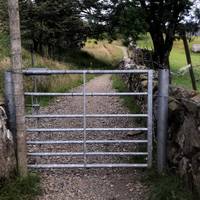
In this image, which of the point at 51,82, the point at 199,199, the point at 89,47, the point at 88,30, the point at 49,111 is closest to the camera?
the point at 199,199

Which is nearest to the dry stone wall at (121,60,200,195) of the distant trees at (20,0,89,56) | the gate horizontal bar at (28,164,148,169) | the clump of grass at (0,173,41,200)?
the gate horizontal bar at (28,164,148,169)

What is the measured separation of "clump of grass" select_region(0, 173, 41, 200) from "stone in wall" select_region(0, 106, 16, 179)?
14 centimetres

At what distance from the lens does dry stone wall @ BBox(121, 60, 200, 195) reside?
5504mm

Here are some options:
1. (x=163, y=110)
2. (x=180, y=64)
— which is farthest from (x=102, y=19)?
(x=163, y=110)

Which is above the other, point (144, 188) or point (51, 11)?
point (51, 11)

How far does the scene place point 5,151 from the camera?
6113mm

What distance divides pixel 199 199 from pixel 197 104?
1160 millimetres

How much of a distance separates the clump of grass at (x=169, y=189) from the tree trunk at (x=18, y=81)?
189cm

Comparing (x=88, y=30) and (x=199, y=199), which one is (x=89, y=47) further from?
(x=199, y=199)

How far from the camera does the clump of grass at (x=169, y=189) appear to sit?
18.4ft

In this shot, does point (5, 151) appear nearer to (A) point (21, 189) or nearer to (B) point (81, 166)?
(A) point (21, 189)

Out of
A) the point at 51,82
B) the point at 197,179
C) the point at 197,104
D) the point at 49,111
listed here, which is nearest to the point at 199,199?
the point at 197,179

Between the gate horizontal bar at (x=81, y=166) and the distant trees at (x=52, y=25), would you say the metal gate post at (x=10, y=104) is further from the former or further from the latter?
the distant trees at (x=52, y=25)

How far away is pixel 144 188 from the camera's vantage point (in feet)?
21.1
